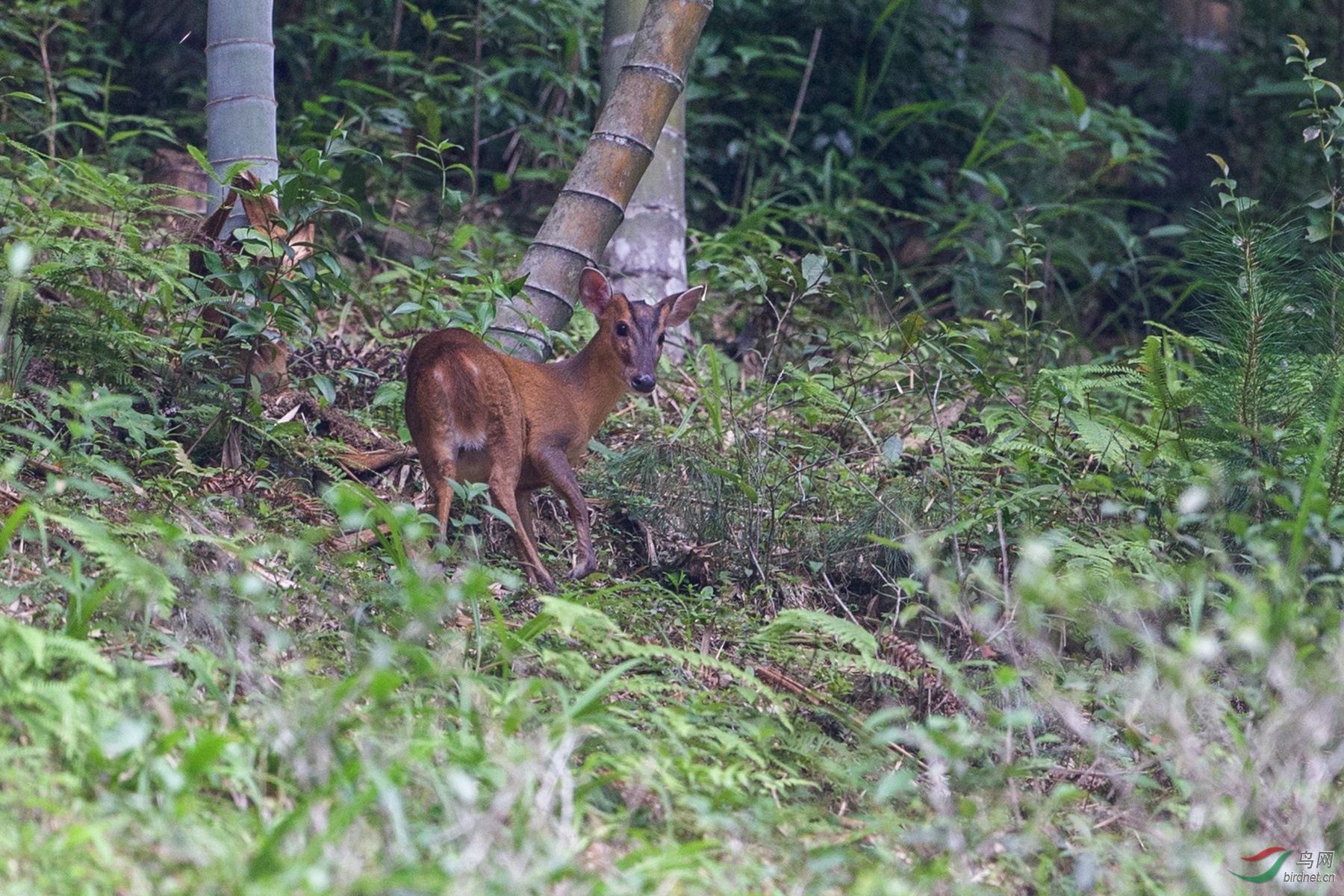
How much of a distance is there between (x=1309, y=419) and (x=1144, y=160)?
14.9 ft

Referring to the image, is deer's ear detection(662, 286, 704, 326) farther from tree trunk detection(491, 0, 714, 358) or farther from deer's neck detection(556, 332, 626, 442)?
tree trunk detection(491, 0, 714, 358)

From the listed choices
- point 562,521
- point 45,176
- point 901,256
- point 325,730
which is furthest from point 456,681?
point 901,256

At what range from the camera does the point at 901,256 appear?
8500 millimetres

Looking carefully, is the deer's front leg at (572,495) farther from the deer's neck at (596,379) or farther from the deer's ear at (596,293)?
the deer's ear at (596,293)

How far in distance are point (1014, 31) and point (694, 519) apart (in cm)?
587

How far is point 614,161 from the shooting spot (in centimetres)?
521

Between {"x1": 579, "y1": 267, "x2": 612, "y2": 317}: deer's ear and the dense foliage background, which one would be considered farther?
{"x1": 579, "y1": 267, "x2": 612, "y2": 317}: deer's ear

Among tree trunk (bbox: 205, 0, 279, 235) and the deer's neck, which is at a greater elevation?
tree trunk (bbox: 205, 0, 279, 235)

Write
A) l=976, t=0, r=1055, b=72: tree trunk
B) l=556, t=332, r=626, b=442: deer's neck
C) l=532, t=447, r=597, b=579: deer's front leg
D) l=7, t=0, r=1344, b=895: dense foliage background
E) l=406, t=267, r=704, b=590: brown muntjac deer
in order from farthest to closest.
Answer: l=976, t=0, r=1055, b=72: tree trunk, l=556, t=332, r=626, b=442: deer's neck, l=532, t=447, r=597, b=579: deer's front leg, l=406, t=267, r=704, b=590: brown muntjac deer, l=7, t=0, r=1344, b=895: dense foliage background

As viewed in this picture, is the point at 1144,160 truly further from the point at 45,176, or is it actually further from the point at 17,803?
the point at 17,803

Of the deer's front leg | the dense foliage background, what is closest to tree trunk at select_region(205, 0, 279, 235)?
the dense foliage background

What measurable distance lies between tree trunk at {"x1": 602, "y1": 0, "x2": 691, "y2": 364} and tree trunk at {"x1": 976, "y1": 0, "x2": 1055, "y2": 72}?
12.0 feet

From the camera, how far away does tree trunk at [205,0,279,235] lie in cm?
500

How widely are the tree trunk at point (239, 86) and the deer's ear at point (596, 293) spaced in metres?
1.28
